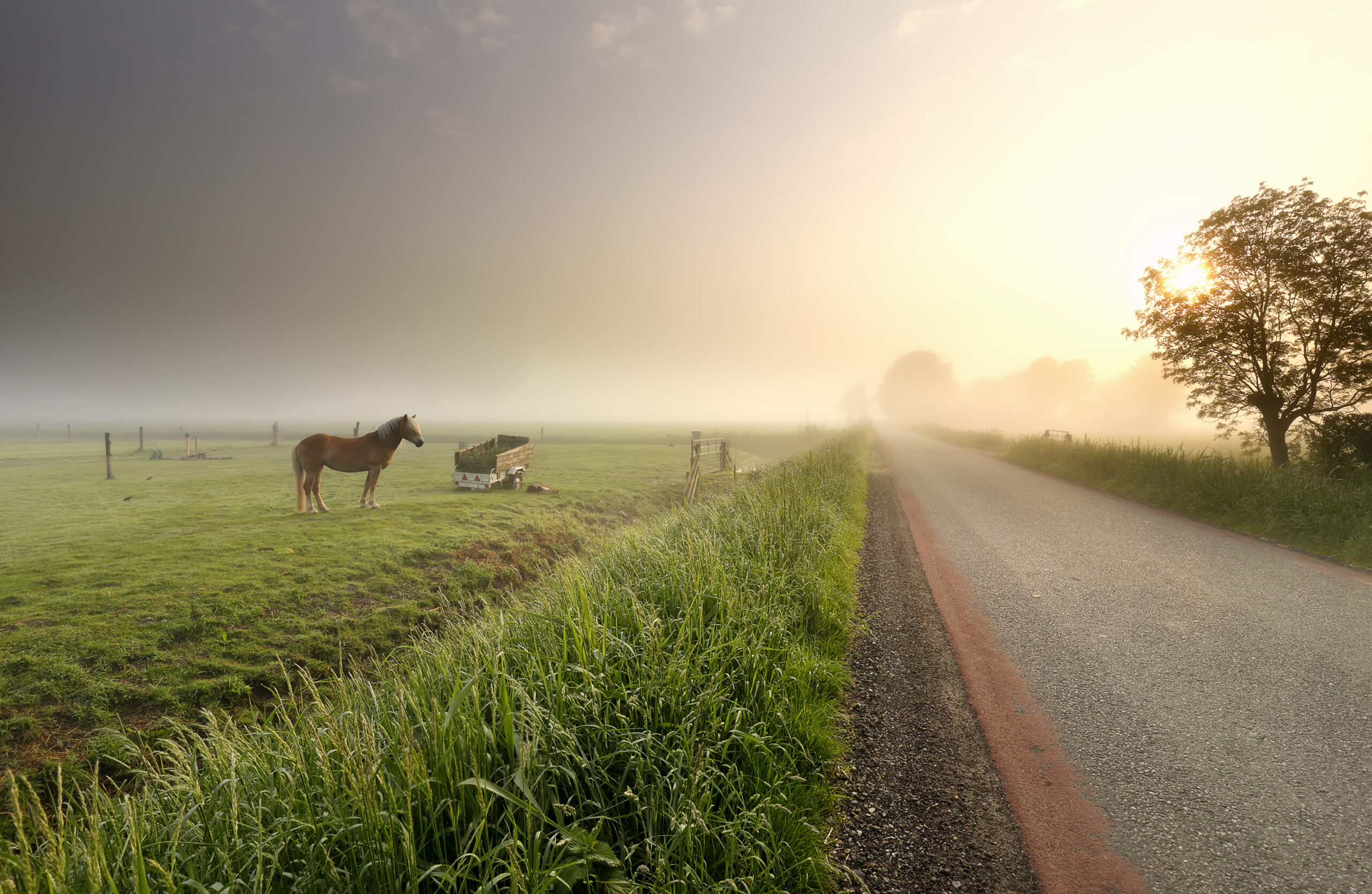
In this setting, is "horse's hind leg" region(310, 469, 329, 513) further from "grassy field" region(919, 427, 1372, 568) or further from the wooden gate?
"grassy field" region(919, 427, 1372, 568)

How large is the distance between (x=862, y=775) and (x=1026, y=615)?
12.2 feet

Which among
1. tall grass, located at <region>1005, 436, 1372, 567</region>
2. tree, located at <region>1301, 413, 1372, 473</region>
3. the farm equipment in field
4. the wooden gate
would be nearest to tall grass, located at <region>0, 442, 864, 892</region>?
tall grass, located at <region>1005, 436, 1372, 567</region>

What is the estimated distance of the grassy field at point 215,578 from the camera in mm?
5715

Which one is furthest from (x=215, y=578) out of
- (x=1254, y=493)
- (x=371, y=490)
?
(x=1254, y=493)

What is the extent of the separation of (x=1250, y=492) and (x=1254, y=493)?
0.33 ft

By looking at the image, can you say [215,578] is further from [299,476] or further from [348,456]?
[348,456]

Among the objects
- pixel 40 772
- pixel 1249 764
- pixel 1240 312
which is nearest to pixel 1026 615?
pixel 1249 764

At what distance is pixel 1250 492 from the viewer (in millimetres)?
9984

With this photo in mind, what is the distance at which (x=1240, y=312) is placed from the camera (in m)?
13.4

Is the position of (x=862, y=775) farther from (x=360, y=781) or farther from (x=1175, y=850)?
(x=360, y=781)

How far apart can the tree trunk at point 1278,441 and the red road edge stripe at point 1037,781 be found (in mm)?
14951

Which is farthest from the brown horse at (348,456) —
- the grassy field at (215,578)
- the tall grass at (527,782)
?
the tall grass at (527,782)

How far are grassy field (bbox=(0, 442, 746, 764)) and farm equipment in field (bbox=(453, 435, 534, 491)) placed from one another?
0.70 m

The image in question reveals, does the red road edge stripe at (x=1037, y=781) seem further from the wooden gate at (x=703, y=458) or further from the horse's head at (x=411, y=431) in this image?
the horse's head at (x=411, y=431)
